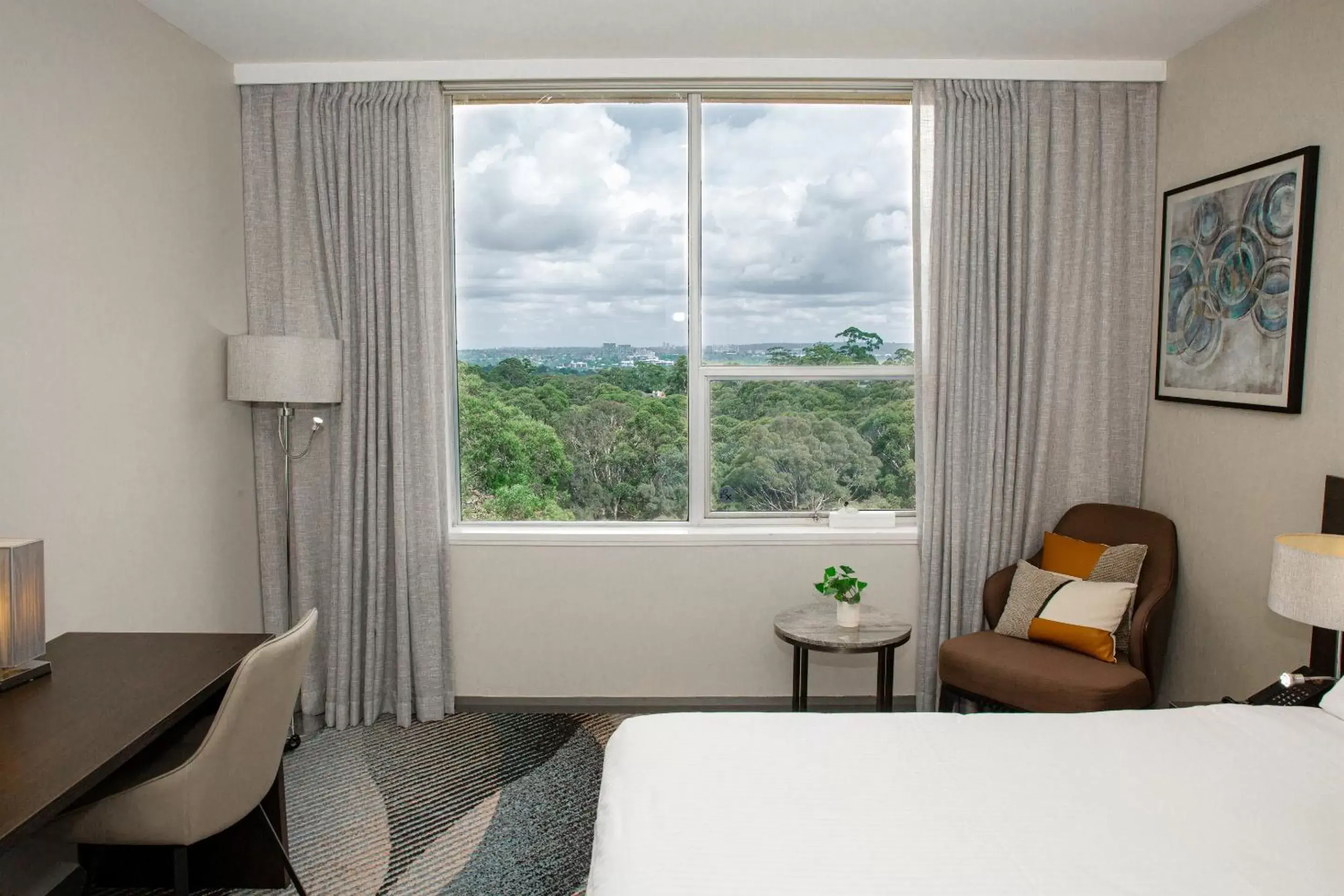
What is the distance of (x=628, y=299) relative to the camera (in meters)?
3.85

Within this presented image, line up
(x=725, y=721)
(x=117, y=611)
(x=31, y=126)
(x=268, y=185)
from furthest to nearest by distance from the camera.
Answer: (x=268, y=185), (x=117, y=611), (x=31, y=126), (x=725, y=721)

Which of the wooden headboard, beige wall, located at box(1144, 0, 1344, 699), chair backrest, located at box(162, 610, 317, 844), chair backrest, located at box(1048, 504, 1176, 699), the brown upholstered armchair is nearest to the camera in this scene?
chair backrest, located at box(162, 610, 317, 844)

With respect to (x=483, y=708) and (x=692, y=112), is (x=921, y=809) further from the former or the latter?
(x=692, y=112)

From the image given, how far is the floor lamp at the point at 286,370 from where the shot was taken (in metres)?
3.21

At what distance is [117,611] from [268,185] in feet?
5.75

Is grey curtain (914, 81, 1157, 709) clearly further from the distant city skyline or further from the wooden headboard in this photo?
Result: the wooden headboard

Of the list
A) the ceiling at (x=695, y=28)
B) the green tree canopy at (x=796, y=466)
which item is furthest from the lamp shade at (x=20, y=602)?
the green tree canopy at (x=796, y=466)

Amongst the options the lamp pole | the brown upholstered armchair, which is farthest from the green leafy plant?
the lamp pole

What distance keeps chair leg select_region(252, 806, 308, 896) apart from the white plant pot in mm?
1910

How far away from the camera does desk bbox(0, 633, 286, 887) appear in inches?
63.1

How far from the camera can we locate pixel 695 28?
315 cm

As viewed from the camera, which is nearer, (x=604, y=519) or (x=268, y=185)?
(x=268, y=185)

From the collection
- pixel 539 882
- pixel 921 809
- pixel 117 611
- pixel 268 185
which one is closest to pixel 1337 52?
pixel 921 809

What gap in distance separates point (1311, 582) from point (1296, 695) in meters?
0.34
